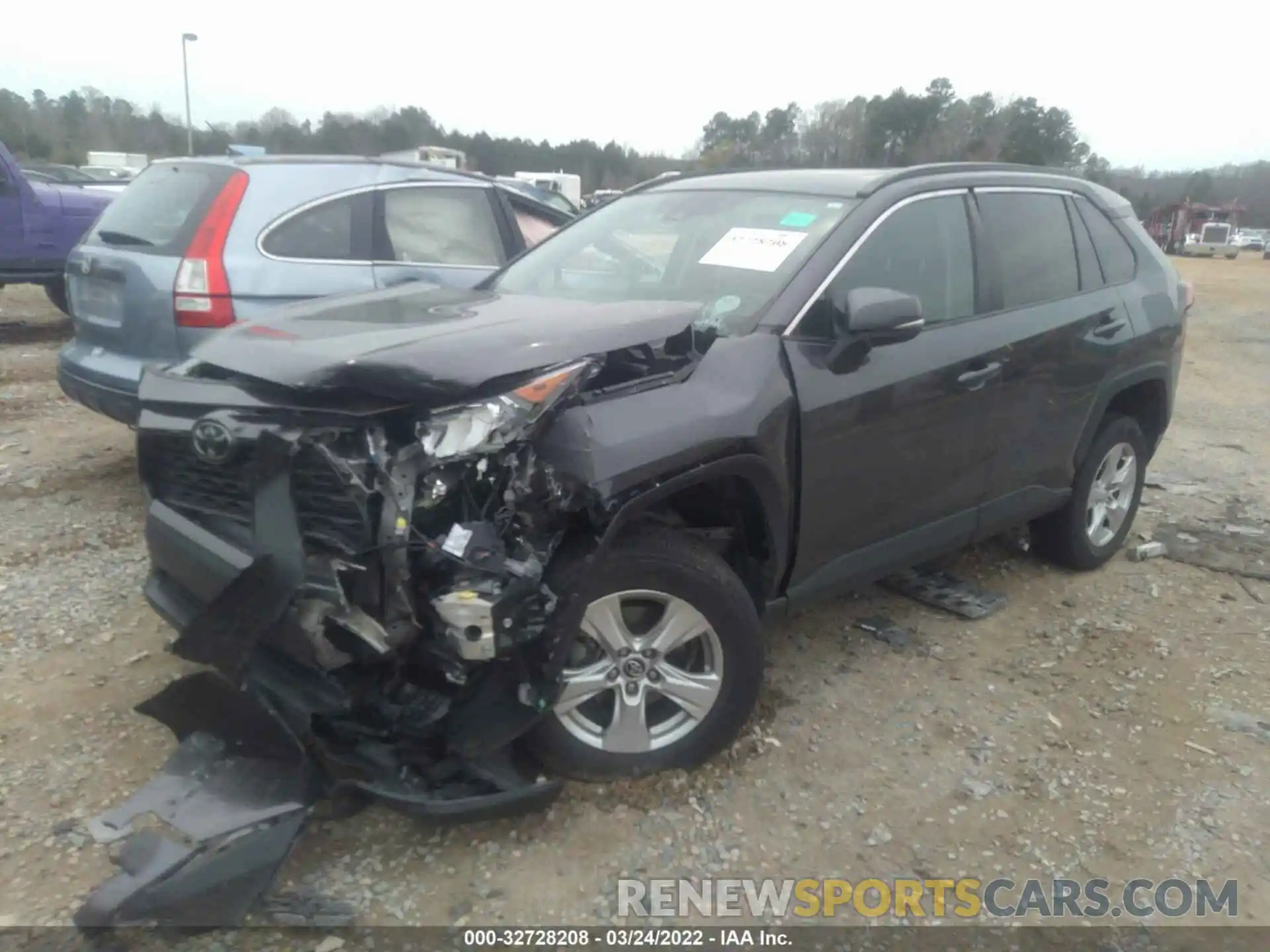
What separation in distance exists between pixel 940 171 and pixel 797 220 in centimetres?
82

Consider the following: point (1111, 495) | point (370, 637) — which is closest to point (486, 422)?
point (370, 637)

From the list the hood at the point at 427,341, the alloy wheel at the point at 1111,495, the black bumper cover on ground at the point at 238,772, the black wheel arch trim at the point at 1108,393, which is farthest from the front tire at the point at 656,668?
the alloy wheel at the point at 1111,495

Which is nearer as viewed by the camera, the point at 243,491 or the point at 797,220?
the point at 243,491

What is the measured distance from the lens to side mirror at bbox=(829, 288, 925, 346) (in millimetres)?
3203

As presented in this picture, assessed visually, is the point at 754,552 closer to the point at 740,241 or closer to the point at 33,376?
the point at 740,241

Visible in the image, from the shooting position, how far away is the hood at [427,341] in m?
2.54

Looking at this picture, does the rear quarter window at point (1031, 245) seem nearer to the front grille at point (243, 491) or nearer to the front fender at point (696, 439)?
the front fender at point (696, 439)

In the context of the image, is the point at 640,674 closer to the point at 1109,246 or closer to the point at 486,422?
the point at 486,422

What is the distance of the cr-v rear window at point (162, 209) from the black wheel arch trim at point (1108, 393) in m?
4.36

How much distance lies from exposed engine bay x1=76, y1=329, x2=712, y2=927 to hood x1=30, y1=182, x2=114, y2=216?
9.44 metres

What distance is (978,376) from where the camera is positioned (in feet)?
12.5

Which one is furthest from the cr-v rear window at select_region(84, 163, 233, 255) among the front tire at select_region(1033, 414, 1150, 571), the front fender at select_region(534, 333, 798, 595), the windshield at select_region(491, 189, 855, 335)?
the front tire at select_region(1033, 414, 1150, 571)

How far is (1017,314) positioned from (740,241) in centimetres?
128

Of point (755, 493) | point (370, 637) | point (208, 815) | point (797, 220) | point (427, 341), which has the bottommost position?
point (208, 815)
